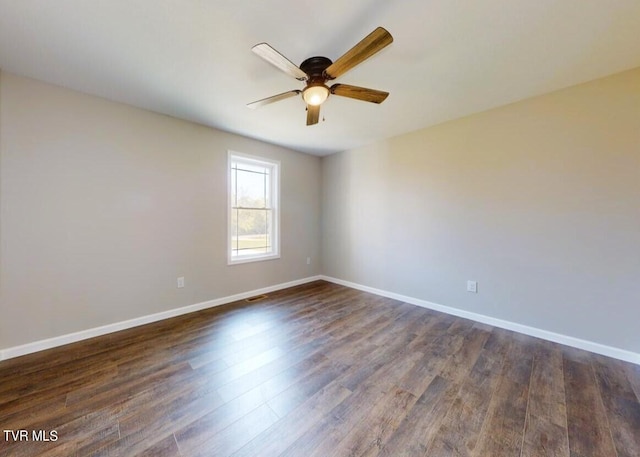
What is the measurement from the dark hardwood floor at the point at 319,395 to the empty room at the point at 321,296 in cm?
2

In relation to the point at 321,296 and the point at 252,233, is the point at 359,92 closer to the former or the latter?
the point at 252,233

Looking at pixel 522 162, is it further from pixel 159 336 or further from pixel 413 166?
pixel 159 336

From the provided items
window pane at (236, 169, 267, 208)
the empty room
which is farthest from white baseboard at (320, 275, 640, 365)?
window pane at (236, 169, 267, 208)

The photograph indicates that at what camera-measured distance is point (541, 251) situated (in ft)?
8.31

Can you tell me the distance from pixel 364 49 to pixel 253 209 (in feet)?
9.62

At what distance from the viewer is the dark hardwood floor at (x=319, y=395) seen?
1334mm

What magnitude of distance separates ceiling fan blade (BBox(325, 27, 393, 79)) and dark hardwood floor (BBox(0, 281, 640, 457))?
7.26 feet

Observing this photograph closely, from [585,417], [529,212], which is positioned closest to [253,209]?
[529,212]

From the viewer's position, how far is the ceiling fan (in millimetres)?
1464

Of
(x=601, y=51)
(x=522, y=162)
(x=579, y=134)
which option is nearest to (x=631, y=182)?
(x=579, y=134)

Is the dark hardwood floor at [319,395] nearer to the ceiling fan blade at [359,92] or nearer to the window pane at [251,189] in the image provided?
the window pane at [251,189]

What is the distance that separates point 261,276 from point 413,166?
2850 mm

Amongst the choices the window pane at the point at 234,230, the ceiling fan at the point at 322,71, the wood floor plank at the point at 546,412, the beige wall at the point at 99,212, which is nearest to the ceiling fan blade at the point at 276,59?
the ceiling fan at the point at 322,71

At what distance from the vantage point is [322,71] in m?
1.88
